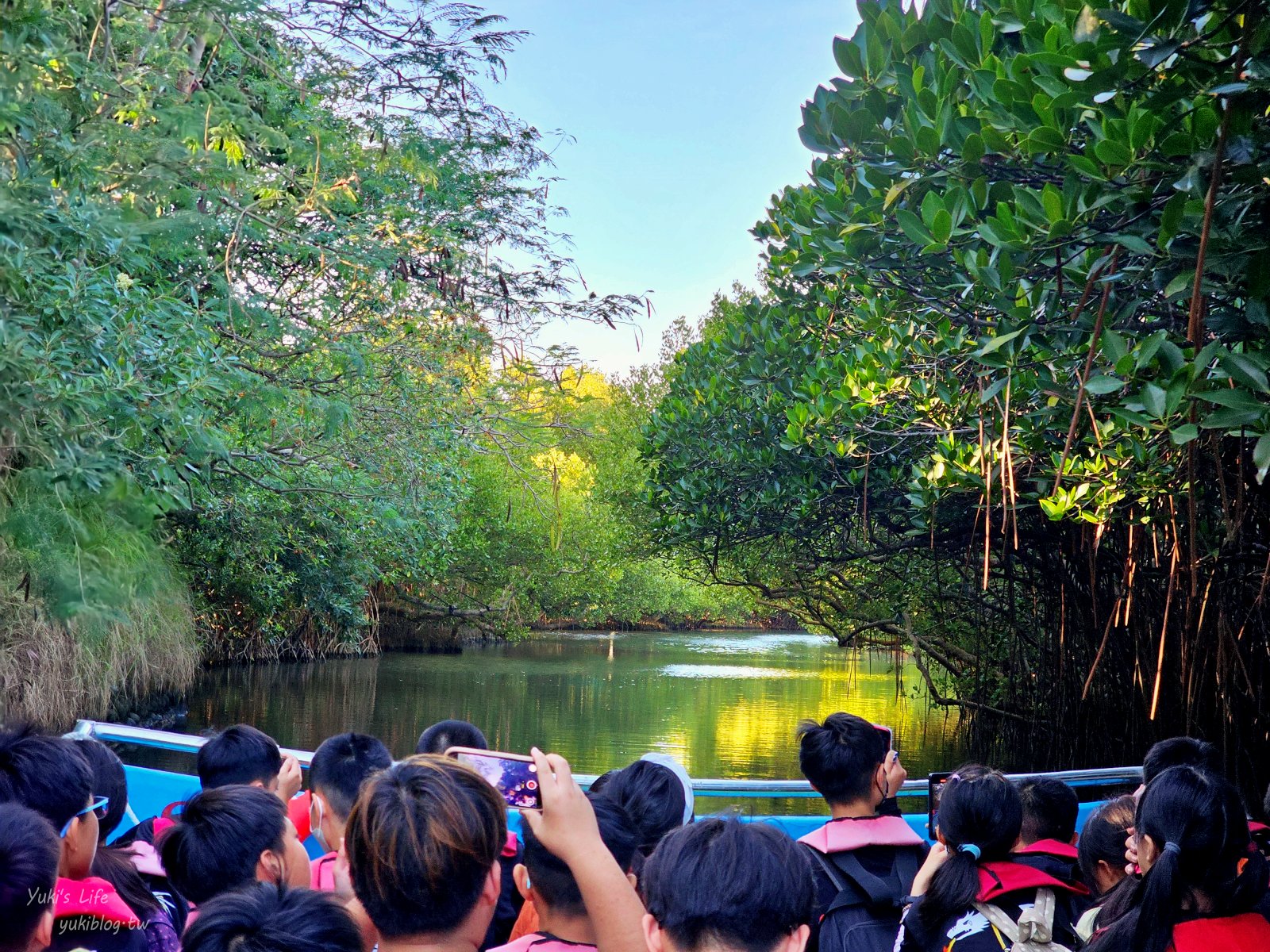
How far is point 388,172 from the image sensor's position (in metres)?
7.55

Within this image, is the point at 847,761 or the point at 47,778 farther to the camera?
the point at 847,761

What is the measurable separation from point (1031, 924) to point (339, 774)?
167 cm

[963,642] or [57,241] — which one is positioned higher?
[57,241]

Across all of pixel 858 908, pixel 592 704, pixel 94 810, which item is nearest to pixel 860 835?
pixel 858 908

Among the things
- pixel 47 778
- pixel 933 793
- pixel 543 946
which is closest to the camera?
pixel 543 946

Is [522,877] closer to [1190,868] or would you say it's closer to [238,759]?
[1190,868]

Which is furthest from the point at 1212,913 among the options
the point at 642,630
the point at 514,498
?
the point at 642,630

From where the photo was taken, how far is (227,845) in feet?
7.04

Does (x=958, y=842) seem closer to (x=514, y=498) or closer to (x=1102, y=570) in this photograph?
(x=1102, y=570)

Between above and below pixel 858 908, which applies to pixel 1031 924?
above

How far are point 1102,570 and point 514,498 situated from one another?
14.9m

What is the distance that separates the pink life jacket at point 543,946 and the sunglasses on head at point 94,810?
0.96 meters

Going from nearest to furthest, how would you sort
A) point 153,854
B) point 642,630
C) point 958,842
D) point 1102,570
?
point 958,842 < point 153,854 < point 1102,570 < point 642,630

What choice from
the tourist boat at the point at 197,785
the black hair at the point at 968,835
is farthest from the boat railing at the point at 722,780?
the black hair at the point at 968,835
